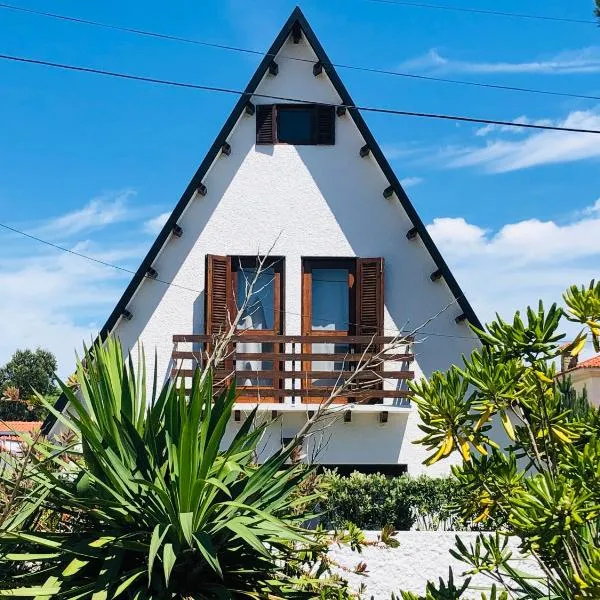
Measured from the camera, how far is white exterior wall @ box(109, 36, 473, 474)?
1444 centimetres

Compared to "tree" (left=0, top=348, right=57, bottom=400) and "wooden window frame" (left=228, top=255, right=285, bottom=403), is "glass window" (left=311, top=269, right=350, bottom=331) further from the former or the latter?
"tree" (left=0, top=348, right=57, bottom=400)

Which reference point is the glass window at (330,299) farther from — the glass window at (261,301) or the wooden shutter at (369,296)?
the glass window at (261,301)

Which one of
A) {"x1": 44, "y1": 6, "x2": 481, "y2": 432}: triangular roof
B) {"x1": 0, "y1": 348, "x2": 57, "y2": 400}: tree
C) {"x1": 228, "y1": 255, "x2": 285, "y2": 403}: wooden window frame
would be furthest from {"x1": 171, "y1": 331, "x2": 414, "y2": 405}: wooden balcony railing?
{"x1": 0, "y1": 348, "x2": 57, "y2": 400}: tree

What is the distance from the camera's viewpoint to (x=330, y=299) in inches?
577

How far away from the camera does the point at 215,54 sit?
1407 cm

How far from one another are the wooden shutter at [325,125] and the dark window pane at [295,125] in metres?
0.14

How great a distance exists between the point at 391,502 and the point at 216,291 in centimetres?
447

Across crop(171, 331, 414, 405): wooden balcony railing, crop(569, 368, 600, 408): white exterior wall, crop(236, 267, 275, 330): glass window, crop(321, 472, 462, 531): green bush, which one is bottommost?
crop(321, 472, 462, 531): green bush

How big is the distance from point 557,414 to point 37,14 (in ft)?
36.8

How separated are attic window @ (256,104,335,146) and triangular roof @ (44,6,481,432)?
0.35 meters

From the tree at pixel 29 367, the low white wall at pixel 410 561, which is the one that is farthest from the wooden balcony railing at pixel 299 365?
the tree at pixel 29 367

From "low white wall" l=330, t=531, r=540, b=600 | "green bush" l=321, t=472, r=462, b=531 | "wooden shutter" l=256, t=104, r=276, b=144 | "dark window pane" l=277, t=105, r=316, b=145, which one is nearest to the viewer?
"low white wall" l=330, t=531, r=540, b=600

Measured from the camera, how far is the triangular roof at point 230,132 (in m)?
14.4

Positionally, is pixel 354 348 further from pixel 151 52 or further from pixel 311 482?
pixel 311 482
